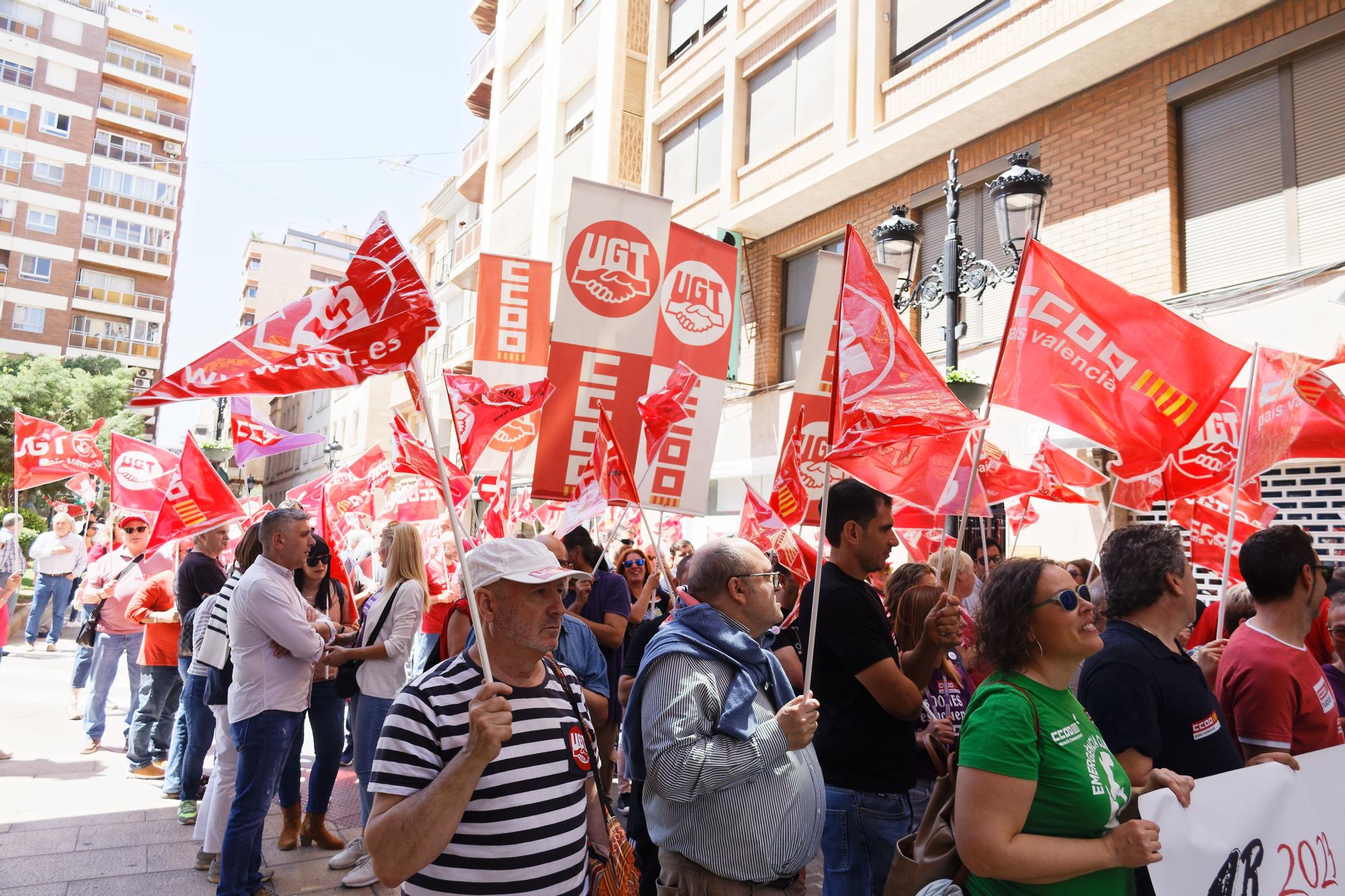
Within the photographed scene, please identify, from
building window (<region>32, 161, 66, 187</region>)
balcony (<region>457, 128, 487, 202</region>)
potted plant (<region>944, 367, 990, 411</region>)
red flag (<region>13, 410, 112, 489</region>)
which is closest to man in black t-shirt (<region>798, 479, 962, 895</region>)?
potted plant (<region>944, 367, 990, 411</region>)

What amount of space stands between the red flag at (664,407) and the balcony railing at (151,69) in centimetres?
6003

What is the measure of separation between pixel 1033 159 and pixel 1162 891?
11.1 meters

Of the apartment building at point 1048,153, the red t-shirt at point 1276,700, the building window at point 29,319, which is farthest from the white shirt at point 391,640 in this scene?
the building window at point 29,319

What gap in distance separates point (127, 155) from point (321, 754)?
58.1 m

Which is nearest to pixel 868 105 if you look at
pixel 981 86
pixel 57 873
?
pixel 981 86

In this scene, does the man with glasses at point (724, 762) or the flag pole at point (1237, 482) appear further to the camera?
the flag pole at point (1237, 482)

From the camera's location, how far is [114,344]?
4981cm

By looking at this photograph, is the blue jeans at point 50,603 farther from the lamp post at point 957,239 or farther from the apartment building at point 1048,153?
the lamp post at point 957,239

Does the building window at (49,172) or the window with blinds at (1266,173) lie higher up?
the building window at (49,172)

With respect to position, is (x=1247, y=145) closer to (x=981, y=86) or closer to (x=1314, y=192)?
(x=1314, y=192)

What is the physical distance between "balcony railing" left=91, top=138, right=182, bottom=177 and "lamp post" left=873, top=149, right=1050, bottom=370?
53.2 m

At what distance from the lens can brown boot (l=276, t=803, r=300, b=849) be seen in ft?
19.1

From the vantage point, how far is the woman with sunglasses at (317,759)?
5781mm

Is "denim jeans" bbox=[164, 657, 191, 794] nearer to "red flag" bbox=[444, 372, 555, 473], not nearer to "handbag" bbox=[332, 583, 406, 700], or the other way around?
"handbag" bbox=[332, 583, 406, 700]
